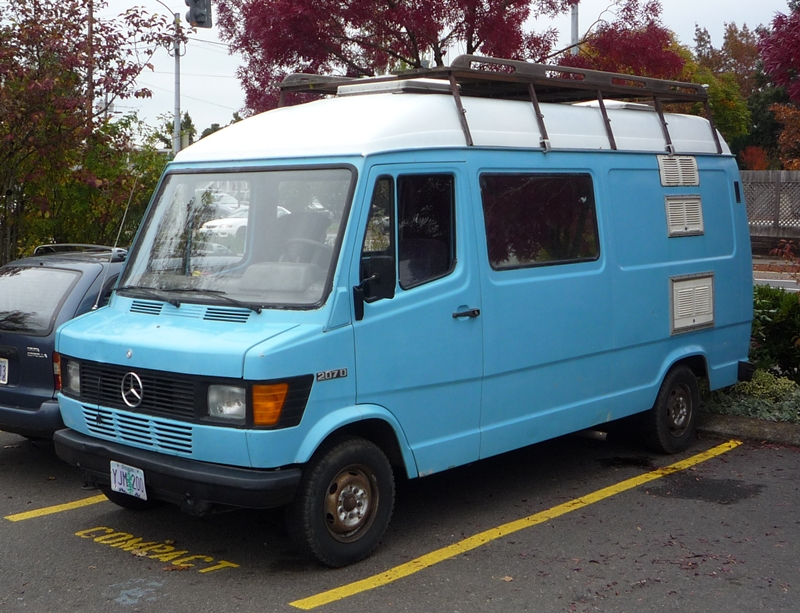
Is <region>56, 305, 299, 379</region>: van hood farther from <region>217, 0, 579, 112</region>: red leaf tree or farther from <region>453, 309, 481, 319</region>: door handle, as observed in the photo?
<region>217, 0, 579, 112</region>: red leaf tree

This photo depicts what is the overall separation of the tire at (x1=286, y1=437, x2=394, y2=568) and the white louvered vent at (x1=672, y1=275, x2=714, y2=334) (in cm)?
313

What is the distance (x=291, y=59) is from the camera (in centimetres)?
1095

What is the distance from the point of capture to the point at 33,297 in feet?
23.4

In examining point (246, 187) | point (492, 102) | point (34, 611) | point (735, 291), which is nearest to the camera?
point (34, 611)

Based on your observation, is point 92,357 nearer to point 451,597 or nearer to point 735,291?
point 451,597

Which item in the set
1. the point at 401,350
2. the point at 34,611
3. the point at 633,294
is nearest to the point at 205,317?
the point at 401,350

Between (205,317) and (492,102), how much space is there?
2.42 meters

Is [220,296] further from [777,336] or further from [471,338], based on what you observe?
[777,336]

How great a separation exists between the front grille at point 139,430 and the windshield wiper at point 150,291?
2.20ft

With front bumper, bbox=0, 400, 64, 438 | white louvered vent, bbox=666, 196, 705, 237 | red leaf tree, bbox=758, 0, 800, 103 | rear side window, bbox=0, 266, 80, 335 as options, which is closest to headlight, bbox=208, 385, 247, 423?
front bumper, bbox=0, 400, 64, 438

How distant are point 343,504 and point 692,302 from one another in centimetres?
371

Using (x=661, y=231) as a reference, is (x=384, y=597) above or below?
below

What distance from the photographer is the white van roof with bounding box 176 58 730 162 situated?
223 inches

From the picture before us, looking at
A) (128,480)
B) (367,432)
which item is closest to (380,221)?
(367,432)
